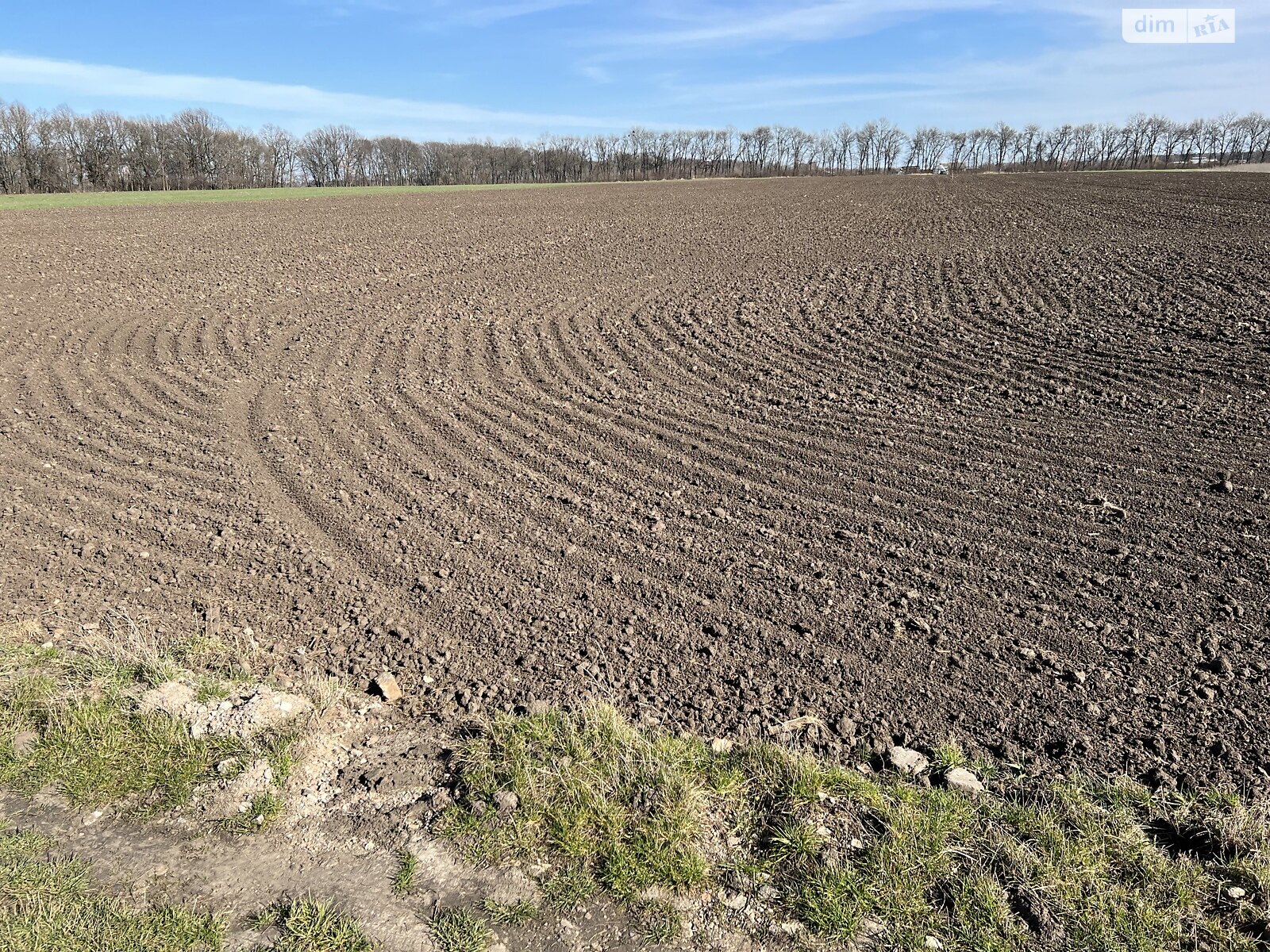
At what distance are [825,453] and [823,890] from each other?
4.82 metres

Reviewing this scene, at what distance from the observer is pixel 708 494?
6.53 m

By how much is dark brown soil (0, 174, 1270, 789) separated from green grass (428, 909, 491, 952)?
4.36 ft

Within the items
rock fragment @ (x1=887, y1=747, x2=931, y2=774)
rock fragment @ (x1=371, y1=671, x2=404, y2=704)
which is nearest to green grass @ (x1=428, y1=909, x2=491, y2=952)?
rock fragment @ (x1=371, y1=671, x2=404, y2=704)

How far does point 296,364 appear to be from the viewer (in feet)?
33.3

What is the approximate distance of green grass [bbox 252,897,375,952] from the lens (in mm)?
2723

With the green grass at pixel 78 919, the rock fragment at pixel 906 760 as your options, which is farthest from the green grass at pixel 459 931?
the rock fragment at pixel 906 760

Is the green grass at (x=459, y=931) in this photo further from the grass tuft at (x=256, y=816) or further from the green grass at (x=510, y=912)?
the grass tuft at (x=256, y=816)

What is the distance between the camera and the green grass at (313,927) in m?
2.72

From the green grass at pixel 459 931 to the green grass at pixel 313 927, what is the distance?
0.23 metres

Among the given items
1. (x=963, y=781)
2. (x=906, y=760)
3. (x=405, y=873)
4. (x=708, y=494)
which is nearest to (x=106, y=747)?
(x=405, y=873)

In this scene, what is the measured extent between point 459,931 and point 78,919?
4.52ft

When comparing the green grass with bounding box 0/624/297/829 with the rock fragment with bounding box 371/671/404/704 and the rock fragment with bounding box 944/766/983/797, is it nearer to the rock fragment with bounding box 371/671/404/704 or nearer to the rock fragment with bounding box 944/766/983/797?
the rock fragment with bounding box 371/671/404/704

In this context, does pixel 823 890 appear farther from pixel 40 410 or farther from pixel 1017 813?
pixel 40 410

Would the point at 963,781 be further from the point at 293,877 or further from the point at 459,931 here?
the point at 293,877
